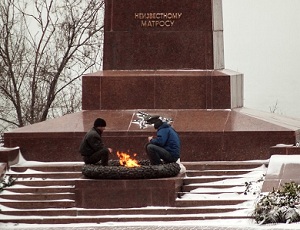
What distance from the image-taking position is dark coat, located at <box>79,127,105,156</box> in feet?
78.3

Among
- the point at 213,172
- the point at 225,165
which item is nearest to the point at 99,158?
the point at 213,172

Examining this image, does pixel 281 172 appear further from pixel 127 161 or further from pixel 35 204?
pixel 35 204

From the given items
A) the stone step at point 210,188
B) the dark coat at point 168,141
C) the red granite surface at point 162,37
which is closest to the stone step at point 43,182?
the dark coat at point 168,141

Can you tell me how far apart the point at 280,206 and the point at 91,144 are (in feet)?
12.2

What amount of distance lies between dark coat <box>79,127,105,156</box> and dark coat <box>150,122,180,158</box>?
36.1 inches

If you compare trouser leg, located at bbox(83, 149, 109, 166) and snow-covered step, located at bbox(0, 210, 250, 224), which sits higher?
trouser leg, located at bbox(83, 149, 109, 166)

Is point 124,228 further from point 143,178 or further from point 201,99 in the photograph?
point 201,99

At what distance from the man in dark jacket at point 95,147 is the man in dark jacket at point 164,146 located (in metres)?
0.74

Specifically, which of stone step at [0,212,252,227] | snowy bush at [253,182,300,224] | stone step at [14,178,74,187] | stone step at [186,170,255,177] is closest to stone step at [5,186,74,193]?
stone step at [14,178,74,187]

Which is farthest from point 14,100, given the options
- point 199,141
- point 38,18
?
point 199,141

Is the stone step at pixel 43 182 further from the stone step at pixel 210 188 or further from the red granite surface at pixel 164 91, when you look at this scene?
the red granite surface at pixel 164 91

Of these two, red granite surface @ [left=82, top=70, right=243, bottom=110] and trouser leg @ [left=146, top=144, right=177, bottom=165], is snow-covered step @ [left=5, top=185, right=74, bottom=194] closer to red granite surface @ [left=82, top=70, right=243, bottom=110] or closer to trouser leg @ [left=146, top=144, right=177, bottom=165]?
trouser leg @ [left=146, top=144, right=177, bottom=165]

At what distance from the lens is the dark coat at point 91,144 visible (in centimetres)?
2386

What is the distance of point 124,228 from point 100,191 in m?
1.06
